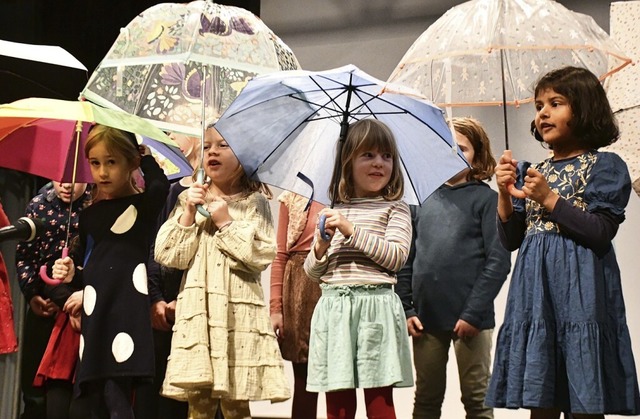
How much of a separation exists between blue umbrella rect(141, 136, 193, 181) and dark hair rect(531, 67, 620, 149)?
1.35 meters

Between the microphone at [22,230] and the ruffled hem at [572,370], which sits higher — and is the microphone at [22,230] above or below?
above

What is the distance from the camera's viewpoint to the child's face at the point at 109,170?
322cm

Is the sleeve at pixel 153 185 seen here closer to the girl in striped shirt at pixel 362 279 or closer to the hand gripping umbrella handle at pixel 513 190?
the girl in striped shirt at pixel 362 279

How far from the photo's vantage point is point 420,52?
2920 mm

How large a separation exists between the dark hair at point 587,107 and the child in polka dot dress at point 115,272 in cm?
143

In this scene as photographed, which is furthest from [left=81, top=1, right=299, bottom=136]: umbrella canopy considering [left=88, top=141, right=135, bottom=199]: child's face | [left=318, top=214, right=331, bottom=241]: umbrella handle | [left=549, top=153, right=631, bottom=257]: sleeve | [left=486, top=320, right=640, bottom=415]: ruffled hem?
[left=486, top=320, right=640, bottom=415]: ruffled hem

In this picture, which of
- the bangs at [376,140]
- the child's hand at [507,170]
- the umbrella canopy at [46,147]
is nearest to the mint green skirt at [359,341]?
the bangs at [376,140]

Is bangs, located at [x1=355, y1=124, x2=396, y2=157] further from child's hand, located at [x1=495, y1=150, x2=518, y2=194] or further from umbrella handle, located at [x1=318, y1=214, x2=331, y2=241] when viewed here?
child's hand, located at [x1=495, y1=150, x2=518, y2=194]

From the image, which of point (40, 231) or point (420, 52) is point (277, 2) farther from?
point (40, 231)

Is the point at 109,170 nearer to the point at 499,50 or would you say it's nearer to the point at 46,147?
the point at 46,147

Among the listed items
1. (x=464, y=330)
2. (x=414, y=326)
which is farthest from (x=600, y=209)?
(x=414, y=326)

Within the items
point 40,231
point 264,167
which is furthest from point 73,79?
point 40,231

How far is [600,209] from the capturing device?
272 cm

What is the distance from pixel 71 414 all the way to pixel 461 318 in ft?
4.95
